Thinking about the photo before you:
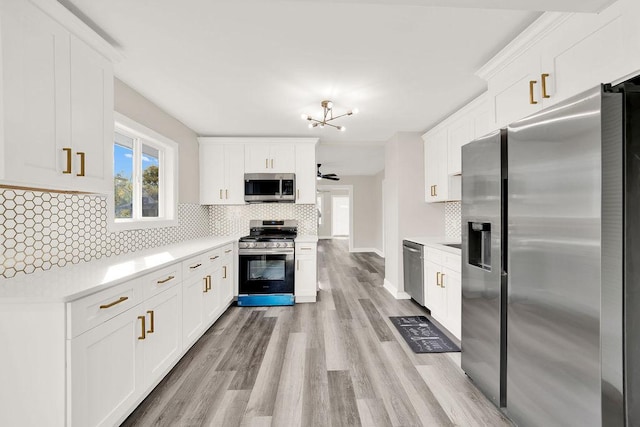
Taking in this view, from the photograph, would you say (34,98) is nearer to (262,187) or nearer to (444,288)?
(262,187)

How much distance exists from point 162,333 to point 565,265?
8.20 feet

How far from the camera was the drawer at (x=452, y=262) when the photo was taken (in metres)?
2.65

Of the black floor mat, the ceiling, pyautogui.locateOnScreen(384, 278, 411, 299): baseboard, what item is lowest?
the black floor mat

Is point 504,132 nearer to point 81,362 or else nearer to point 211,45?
point 211,45

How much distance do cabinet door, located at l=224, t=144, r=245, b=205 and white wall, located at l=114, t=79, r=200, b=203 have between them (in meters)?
0.43

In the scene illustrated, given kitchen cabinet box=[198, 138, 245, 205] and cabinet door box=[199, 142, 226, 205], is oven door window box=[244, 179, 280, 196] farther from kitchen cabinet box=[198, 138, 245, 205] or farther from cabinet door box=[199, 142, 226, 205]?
cabinet door box=[199, 142, 226, 205]

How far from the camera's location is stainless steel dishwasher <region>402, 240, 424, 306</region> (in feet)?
11.5

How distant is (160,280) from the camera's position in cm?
200

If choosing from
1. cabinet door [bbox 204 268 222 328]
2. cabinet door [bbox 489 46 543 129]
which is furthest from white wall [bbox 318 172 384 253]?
cabinet door [bbox 489 46 543 129]

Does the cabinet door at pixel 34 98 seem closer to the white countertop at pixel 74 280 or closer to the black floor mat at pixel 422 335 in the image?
the white countertop at pixel 74 280

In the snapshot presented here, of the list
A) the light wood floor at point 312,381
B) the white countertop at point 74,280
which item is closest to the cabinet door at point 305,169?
the light wood floor at point 312,381

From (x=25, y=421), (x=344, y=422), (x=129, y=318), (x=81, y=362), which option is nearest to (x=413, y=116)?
(x=344, y=422)

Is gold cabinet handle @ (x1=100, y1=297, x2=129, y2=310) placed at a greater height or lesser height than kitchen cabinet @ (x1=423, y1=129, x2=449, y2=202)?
lesser

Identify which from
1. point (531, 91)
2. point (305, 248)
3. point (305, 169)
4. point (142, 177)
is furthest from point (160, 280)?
point (531, 91)
